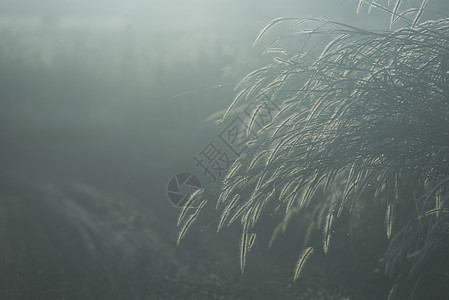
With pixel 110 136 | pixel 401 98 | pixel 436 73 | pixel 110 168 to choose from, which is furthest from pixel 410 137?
pixel 110 136

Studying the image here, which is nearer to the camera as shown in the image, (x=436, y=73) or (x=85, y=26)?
(x=436, y=73)

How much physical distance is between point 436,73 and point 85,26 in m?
9.90

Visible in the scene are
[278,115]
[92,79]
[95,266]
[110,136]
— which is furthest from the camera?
[92,79]

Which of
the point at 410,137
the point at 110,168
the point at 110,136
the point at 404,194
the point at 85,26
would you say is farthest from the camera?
the point at 85,26

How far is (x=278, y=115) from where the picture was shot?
2475 mm

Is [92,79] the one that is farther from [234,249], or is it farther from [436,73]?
[436,73]

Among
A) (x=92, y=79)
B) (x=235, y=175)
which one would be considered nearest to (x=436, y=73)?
(x=235, y=175)

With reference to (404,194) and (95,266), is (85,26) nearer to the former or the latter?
(95,266)

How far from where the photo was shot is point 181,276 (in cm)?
560

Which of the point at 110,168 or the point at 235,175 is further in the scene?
the point at 110,168

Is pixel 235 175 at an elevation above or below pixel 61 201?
above

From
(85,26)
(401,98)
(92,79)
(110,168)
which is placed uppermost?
(401,98)

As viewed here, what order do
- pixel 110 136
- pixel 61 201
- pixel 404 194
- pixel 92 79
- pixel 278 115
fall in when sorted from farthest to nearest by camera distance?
1. pixel 92 79
2. pixel 110 136
3. pixel 61 201
4. pixel 404 194
5. pixel 278 115

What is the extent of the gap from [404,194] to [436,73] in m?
0.62
